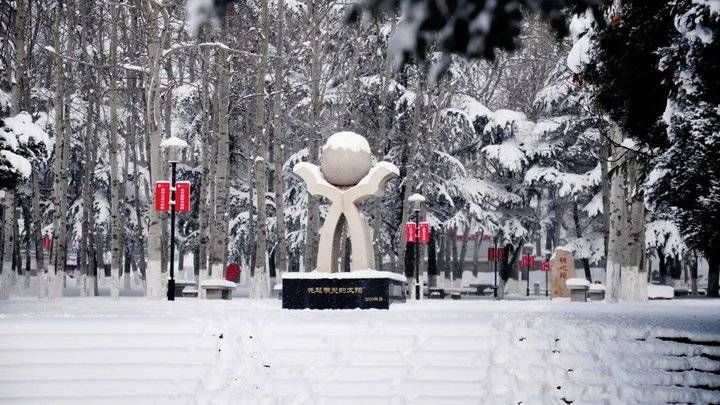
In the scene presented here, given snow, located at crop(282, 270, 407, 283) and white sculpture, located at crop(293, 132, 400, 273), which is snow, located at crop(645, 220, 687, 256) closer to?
white sculpture, located at crop(293, 132, 400, 273)

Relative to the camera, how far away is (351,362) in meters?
12.4

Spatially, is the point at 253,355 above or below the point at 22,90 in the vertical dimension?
below

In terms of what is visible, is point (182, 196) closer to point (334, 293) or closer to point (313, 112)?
point (313, 112)

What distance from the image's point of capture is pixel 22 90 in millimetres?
31797

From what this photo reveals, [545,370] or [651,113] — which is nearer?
[545,370]

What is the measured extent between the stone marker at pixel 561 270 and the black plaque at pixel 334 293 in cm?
1710

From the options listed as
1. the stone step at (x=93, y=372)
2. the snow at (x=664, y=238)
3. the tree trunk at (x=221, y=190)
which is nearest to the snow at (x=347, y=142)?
the tree trunk at (x=221, y=190)

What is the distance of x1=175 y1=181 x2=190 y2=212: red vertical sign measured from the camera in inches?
1088

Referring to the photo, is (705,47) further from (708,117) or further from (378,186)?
(378,186)

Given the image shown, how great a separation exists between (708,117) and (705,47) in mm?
2040

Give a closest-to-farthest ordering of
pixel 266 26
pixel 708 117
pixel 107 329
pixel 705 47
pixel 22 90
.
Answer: pixel 705 47 < pixel 708 117 < pixel 107 329 < pixel 266 26 < pixel 22 90

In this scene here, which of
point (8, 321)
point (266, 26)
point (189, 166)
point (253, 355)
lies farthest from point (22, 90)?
point (253, 355)

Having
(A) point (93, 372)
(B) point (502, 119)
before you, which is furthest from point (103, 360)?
(B) point (502, 119)

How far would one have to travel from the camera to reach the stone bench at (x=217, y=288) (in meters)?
26.8
